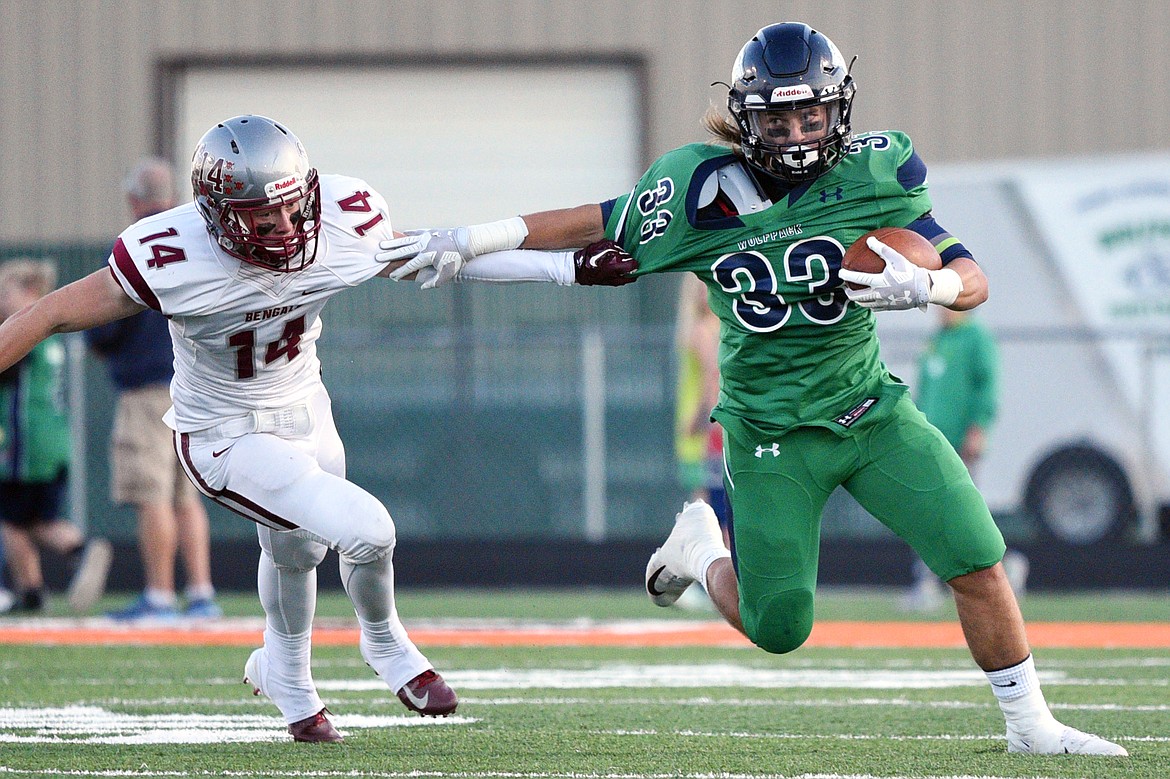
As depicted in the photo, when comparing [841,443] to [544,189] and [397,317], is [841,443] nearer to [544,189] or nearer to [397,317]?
[397,317]

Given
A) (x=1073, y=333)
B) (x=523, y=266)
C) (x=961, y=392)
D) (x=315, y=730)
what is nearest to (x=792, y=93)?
(x=523, y=266)

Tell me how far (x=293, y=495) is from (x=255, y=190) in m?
0.74

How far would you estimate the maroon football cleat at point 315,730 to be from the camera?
459cm

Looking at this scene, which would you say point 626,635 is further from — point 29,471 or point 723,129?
point 723,129

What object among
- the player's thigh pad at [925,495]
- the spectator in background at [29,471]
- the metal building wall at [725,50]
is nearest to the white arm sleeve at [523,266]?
the player's thigh pad at [925,495]

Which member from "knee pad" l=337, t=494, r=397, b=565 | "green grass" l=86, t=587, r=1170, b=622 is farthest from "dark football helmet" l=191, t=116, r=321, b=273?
"green grass" l=86, t=587, r=1170, b=622

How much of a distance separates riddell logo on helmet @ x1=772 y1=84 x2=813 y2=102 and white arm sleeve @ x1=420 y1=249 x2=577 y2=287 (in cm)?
66

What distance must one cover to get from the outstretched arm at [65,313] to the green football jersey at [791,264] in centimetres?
126

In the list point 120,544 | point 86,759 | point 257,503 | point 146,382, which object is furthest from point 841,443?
point 120,544

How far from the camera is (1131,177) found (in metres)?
12.5

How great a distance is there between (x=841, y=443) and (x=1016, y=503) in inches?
312

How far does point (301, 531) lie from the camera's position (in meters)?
4.45

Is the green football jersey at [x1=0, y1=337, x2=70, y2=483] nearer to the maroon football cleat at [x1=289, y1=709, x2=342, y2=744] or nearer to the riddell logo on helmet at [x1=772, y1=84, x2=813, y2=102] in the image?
the maroon football cleat at [x1=289, y1=709, x2=342, y2=744]

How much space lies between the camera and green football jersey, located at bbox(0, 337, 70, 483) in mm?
8875
